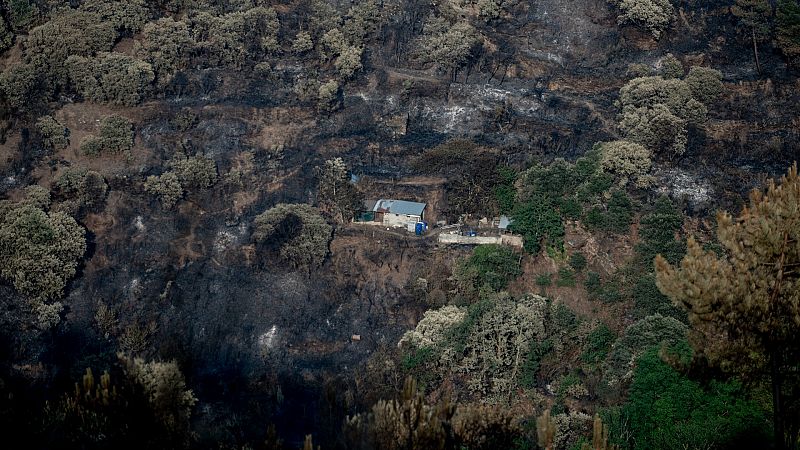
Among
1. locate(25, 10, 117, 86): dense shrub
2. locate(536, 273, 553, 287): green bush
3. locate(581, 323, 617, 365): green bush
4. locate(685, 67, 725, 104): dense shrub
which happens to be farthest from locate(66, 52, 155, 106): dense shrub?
locate(685, 67, 725, 104): dense shrub

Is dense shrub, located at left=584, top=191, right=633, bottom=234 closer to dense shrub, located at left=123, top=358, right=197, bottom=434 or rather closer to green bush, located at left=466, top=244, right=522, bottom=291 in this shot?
green bush, located at left=466, top=244, right=522, bottom=291

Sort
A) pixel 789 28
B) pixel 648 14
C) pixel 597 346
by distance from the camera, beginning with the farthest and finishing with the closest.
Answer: pixel 648 14 < pixel 789 28 < pixel 597 346

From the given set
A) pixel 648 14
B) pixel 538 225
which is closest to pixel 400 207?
pixel 538 225

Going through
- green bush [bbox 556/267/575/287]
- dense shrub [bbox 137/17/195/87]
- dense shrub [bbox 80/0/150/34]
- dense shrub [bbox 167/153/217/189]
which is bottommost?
green bush [bbox 556/267/575/287]

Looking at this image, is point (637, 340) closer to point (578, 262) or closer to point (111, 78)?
point (578, 262)

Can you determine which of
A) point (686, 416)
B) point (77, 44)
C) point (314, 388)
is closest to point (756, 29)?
point (686, 416)

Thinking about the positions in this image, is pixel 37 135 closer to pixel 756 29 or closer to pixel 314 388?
pixel 314 388
